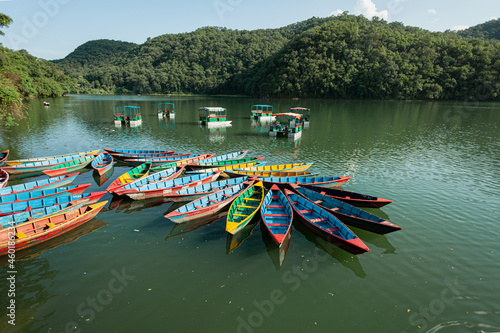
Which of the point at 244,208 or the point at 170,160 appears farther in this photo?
the point at 170,160

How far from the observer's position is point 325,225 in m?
16.0

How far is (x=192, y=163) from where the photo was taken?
86.2 ft

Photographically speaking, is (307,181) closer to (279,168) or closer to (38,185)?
(279,168)

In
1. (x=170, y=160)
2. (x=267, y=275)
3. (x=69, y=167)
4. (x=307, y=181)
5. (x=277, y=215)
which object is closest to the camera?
(x=267, y=275)

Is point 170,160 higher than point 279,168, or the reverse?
point 279,168

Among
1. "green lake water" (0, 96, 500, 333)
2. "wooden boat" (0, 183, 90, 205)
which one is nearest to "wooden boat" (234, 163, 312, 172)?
"green lake water" (0, 96, 500, 333)

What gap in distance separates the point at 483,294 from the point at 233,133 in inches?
1739

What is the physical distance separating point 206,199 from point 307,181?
9.32 m

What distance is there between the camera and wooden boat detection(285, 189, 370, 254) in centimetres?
1324

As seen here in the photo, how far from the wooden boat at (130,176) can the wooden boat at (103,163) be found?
408 cm

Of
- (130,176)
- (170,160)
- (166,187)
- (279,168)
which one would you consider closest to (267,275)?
(166,187)

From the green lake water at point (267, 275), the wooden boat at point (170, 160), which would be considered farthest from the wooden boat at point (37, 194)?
the wooden boat at point (170, 160)

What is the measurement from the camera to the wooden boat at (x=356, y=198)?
1773cm

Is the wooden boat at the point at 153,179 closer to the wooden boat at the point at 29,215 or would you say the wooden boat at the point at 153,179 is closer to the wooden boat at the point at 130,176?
the wooden boat at the point at 130,176
